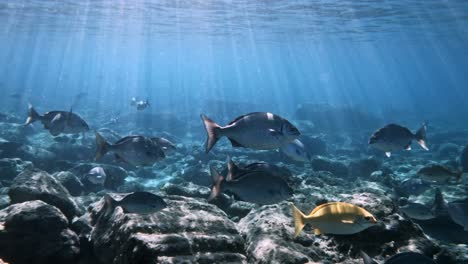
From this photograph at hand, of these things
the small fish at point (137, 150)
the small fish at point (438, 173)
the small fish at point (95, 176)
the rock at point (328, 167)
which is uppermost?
the small fish at point (137, 150)

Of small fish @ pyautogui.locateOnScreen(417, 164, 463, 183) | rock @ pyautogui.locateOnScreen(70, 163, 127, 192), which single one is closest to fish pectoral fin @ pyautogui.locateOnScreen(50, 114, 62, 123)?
rock @ pyautogui.locateOnScreen(70, 163, 127, 192)

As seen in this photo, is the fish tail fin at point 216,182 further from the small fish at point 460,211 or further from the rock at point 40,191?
the small fish at point 460,211

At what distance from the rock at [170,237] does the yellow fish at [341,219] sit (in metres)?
1.55

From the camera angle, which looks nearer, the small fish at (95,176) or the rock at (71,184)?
the small fish at (95,176)

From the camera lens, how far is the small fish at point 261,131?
13.6 feet

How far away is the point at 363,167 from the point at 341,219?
16.0 metres

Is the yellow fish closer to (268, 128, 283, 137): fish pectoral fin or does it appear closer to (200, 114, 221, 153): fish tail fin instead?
(268, 128, 283, 137): fish pectoral fin

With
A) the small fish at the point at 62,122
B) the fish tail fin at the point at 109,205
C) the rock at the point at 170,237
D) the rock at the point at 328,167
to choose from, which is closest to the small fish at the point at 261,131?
the rock at the point at 170,237

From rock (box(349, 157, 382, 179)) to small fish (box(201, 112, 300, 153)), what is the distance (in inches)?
597

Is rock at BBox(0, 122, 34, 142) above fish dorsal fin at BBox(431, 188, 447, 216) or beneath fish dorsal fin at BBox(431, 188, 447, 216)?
beneath

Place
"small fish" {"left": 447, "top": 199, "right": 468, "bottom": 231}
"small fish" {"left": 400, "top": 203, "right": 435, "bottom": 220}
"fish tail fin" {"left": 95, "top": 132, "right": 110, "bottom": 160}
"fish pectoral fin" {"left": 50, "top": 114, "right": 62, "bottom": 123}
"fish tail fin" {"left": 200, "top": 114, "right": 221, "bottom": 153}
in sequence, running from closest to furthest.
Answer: "fish tail fin" {"left": 200, "top": 114, "right": 221, "bottom": 153} → "fish tail fin" {"left": 95, "top": 132, "right": 110, "bottom": 160} → "small fish" {"left": 447, "top": 199, "right": 468, "bottom": 231} → "small fish" {"left": 400, "top": 203, "right": 435, "bottom": 220} → "fish pectoral fin" {"left": 50, "top": 114, "right": 62, "bottom": 123}

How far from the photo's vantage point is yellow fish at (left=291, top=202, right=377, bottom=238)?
3545 mm

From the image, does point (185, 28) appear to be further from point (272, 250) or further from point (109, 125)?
point (272, 250)

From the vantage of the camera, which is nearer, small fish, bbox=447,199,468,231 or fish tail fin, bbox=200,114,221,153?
fish tail fin, bbox=200,114,221,153
